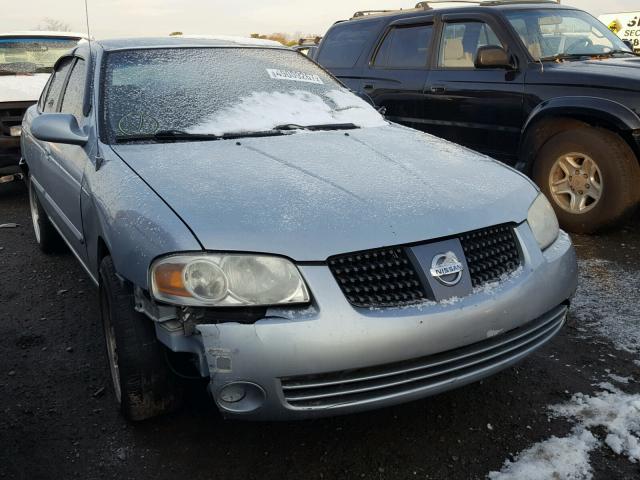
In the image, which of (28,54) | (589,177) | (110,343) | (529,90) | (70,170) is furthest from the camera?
(28,54)

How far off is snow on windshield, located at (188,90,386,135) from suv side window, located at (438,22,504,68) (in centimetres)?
234

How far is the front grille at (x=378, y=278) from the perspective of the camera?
2018 mm

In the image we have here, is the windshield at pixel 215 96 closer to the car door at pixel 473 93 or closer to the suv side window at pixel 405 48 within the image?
the car door at pixel 473 93

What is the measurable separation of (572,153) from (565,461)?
3242 mm

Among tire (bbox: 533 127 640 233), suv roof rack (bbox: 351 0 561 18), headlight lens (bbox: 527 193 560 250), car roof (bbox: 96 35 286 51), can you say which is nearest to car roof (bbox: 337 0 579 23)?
suv roof rack (bbox: 351 0 561 18)

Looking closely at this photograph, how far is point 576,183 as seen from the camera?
4.94 metres

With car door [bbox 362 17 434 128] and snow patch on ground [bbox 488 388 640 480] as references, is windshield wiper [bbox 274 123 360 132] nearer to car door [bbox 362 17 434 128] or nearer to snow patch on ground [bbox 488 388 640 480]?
snow patch on ground [bbox 488 388 640 480]

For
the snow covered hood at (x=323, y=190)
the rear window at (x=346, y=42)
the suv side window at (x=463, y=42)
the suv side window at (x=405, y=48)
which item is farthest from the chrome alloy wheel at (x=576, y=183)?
the rear window at (x=346, y=42)

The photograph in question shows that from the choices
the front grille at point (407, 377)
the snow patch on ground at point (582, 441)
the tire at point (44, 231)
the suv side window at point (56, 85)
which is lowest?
the tire at point (44, 231)

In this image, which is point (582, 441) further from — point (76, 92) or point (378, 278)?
point (76, 92)

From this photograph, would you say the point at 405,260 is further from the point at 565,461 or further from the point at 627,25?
the point at 627,25

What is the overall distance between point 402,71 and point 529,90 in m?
1.54

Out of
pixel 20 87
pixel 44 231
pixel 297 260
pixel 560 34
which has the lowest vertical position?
pixel 44 231

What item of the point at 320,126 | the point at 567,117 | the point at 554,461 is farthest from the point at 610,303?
the point at 320,126
